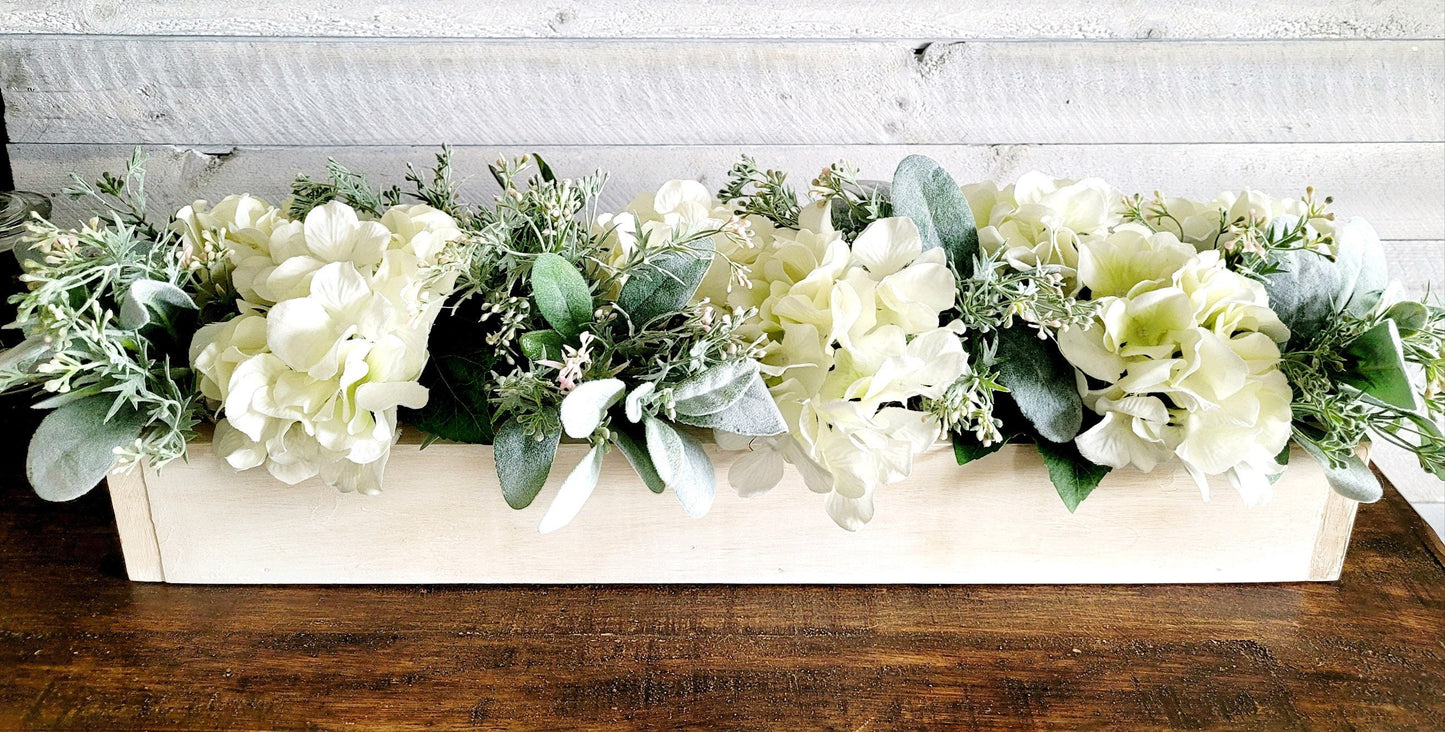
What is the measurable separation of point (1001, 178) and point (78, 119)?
2.64 ft

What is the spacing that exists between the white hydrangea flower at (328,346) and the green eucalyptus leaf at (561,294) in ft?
0.17

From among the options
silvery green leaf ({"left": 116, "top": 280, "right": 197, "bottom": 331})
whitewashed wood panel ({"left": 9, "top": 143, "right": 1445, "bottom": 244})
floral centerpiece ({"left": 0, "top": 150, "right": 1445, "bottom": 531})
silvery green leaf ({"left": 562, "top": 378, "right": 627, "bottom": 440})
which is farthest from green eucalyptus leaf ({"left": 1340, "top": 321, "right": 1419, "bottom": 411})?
silvery green leaf ({"left": 116, "top": 280, "right": 197, "bottom": 331})

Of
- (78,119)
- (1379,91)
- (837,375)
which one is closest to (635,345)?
(837,375)

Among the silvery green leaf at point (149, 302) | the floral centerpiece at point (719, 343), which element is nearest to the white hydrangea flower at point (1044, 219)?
the floral centerpiece at point (719, 343)

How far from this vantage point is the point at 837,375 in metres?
0.53

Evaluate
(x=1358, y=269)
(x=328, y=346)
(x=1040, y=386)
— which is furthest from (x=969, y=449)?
(x=328, y=346)

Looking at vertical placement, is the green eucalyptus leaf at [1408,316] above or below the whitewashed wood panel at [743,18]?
below

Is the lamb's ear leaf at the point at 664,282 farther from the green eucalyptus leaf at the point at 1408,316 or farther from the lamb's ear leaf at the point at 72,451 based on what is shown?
the green eucalyptus leaf at the point at 1408,316

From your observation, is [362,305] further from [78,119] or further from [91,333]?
[78,119]

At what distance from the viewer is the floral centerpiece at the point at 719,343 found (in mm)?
501

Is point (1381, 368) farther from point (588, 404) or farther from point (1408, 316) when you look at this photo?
point (588, 404)

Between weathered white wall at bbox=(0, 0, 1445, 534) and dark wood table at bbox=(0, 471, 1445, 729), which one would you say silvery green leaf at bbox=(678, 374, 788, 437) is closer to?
dark wood table at bbox=(0, 471, 1445, 729)

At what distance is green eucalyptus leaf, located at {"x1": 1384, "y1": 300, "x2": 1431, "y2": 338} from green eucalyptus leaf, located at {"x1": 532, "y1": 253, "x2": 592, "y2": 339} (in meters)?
0.48

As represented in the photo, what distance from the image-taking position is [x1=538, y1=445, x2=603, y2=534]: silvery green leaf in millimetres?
507
